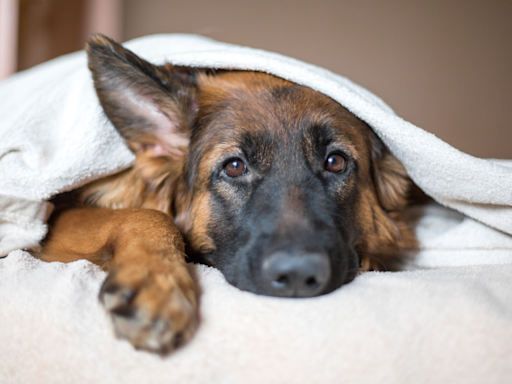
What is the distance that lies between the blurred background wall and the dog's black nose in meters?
4.26

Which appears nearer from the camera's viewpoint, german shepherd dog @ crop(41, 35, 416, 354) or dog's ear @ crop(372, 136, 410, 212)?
german shepherd dog @ crop(41, 35, 416, 354)

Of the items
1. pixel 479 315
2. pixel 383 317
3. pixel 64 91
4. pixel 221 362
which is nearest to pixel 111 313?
pixel 221 362

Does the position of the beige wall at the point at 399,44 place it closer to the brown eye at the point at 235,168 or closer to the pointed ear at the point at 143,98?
the pointed ear at the point at 143,98

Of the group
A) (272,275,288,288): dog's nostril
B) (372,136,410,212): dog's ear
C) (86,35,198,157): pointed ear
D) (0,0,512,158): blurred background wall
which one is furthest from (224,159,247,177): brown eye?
(0,0,512,158): blurred background wall

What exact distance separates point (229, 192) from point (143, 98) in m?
0.55

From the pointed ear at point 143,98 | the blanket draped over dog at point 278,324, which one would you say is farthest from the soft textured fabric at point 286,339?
the pointed ear at point 143,98

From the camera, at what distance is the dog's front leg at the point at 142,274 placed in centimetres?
79

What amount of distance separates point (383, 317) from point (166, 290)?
0.51m

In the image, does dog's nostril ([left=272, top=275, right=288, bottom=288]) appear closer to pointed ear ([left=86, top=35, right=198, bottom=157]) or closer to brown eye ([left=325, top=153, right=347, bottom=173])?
brown eye ([left=325, top=153, right=347, bottom=173])

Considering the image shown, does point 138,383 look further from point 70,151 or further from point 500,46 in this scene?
point 500,46

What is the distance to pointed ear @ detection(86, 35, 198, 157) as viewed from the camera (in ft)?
4.58

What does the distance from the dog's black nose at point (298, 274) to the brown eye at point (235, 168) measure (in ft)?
1.68

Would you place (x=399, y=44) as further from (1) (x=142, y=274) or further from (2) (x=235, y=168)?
(1) (x=142, y=274)

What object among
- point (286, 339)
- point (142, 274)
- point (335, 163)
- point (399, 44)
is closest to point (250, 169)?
point (335, 163)
